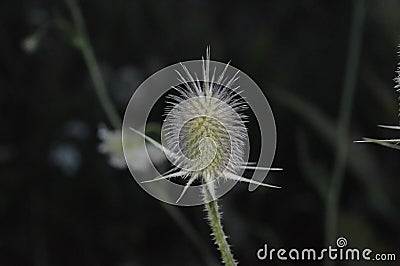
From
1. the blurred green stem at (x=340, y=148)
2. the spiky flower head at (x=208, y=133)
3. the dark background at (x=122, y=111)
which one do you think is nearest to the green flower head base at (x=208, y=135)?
the spiky flower head at (x=208, y=133)

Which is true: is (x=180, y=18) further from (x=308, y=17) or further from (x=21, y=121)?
(x=21, y=121)

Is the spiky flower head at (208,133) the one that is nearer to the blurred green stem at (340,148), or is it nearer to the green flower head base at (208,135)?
the green flower head base at (208,135)

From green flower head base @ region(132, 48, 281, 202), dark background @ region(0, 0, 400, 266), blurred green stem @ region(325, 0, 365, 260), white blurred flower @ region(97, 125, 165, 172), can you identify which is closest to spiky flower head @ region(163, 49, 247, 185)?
green flower head base @ region(132, 48, 281, 202)

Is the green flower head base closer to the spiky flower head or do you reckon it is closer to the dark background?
the spiky flower head

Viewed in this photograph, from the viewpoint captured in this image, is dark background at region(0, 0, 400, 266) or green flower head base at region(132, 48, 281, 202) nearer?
green flower head base at region(132, 48, 281, 202)

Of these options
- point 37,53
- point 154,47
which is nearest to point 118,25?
point 154,47
